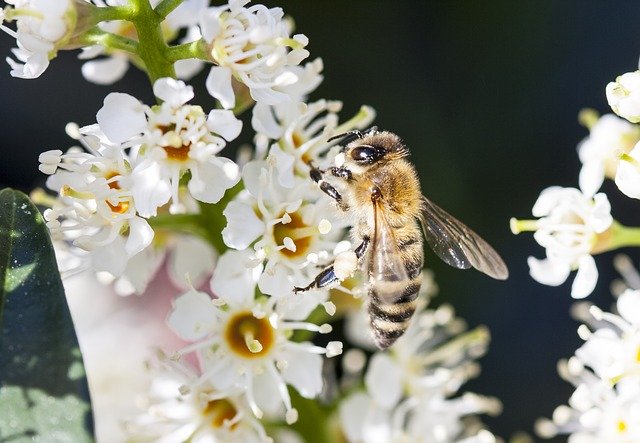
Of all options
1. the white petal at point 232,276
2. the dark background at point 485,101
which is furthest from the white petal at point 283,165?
the dark background at point 485,101

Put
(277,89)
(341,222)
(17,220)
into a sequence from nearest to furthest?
(17,220), (277,89), (341,222)

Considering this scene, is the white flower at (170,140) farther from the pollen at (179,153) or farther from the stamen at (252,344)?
the stamen at (252,344)

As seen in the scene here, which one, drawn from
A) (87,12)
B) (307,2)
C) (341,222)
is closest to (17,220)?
(87,12)

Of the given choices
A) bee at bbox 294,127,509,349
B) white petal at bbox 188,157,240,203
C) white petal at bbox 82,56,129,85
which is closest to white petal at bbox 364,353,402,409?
bee at bbox 294,127,509,349

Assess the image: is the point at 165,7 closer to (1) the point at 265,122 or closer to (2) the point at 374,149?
(1) the point at 265,122

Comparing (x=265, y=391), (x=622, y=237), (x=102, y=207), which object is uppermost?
(x=622, y=237)

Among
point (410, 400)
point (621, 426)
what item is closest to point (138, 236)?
point (410, 400)

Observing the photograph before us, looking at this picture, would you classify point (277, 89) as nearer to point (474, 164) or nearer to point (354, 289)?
point (354, 289)
